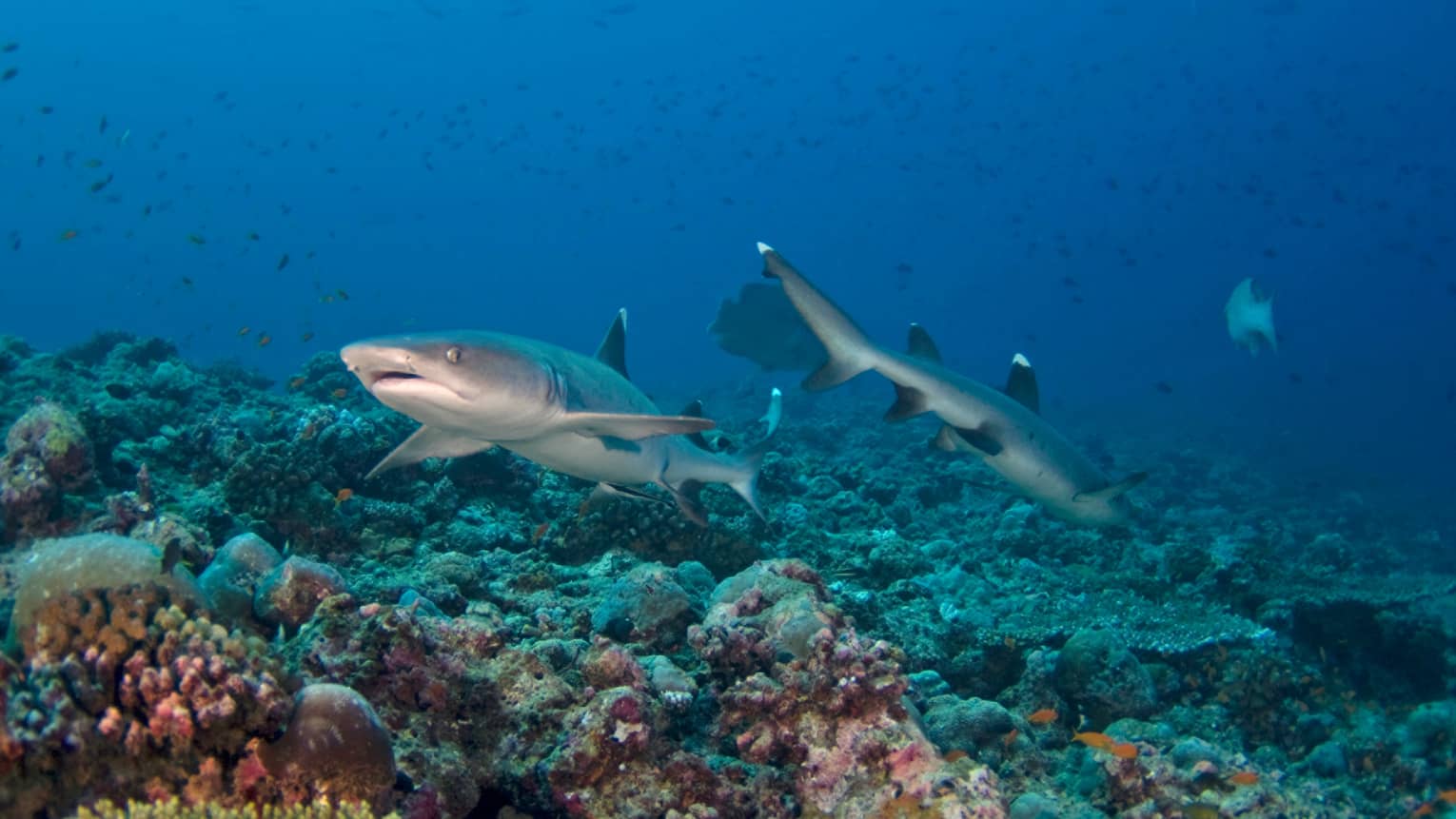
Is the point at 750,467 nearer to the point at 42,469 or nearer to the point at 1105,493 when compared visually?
the point at 1105,493

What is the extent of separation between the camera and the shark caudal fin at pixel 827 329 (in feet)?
20.5

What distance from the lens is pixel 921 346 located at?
7.87 m

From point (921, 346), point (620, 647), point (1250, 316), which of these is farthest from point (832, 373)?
point (1250, 316)

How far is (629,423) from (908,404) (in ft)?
10.7

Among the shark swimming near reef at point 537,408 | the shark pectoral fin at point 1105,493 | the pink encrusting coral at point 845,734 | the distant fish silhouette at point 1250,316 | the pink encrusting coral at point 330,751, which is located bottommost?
the pink encrusting coral at point 330,751

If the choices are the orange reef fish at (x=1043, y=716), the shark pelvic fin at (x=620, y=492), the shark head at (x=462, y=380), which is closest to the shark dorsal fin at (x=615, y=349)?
the shark pelvic fin at (x=620, y=492)

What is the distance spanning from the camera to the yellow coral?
2181 millimetres

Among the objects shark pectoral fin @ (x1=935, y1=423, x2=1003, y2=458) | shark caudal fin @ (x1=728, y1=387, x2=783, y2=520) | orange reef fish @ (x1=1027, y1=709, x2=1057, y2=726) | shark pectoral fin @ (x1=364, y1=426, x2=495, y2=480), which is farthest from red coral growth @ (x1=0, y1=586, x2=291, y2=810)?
shark pectoral fin @ (x1=935, y1=423, x2=1003, y2=458)

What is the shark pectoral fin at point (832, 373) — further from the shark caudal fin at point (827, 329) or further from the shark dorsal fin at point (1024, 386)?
the shark dorsal fin at point (1024, 386)

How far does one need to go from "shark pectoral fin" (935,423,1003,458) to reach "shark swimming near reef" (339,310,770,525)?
2.31 meters

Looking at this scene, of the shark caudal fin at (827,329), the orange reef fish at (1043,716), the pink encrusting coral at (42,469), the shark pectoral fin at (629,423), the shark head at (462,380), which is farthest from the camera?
the shark caudal fin at (827,329)

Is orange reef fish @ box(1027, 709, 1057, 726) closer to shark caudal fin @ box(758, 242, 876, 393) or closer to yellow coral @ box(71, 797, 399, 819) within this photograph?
shark caudal fin @ box(758, 242, 876, 393)

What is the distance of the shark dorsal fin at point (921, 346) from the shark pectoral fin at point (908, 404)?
53 centimetres

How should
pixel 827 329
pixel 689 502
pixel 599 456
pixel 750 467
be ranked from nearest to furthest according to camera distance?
1. pixel 599 456
2. pixel 827 329
3. pixel 689 502
4. pixel 750 467
